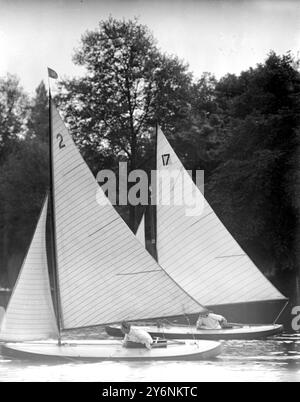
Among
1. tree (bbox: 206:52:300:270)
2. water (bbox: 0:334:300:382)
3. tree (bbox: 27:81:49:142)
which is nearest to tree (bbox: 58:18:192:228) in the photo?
tree (bbox: 206:52:300:270)

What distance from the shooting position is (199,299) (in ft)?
98.3

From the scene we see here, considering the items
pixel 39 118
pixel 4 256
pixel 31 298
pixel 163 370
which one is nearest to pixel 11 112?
pixel 39 118

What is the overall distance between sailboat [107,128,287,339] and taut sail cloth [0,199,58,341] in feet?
24.2

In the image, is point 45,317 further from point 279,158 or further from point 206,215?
point 279,158

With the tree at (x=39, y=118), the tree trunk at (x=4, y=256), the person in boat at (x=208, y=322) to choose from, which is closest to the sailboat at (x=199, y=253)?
the person in boat at (x=208, y=322)

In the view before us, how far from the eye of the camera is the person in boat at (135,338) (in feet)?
74.7

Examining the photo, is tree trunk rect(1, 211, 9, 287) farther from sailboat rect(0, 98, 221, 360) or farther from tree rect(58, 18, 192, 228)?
sailboat rect(0, 98, 221, 360)

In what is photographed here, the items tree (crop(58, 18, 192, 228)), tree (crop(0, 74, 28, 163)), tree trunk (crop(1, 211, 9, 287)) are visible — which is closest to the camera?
tree (crop(58, 18, 192, 228))

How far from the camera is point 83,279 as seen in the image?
76.4 ft

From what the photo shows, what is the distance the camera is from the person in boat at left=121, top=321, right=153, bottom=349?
74.7 feet

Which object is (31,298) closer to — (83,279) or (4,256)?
(83,279)

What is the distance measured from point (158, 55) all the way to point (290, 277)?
1450 cm

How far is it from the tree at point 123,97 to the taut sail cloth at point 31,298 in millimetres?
23569

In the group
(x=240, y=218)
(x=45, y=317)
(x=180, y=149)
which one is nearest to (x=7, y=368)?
(x=45, y=317)
